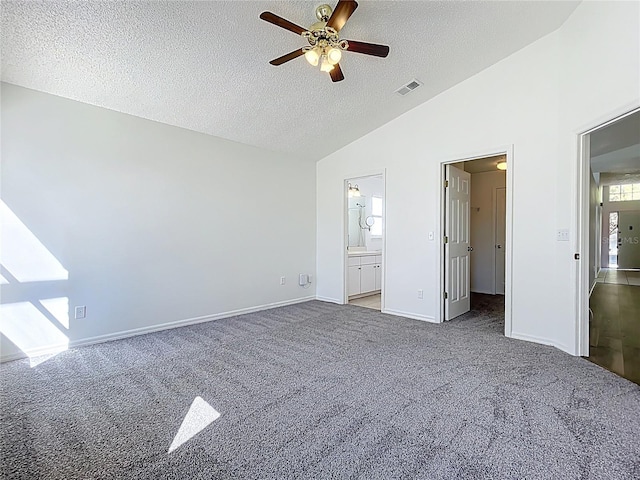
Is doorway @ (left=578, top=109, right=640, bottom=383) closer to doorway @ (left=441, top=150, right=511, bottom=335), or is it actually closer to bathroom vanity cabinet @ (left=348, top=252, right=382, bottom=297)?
doorway @ (left=441, top=150, right=511, bottom=335)

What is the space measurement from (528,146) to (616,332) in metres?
2.43

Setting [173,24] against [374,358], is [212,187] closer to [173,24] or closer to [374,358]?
[173,24]

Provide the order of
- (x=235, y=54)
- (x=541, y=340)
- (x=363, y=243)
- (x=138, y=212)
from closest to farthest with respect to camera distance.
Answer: (x=235, y=54)
(x=541, y=340)
(x=138, y=212)
(x=363, y=243)

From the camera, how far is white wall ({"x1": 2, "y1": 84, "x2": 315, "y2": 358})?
3039 millimetres

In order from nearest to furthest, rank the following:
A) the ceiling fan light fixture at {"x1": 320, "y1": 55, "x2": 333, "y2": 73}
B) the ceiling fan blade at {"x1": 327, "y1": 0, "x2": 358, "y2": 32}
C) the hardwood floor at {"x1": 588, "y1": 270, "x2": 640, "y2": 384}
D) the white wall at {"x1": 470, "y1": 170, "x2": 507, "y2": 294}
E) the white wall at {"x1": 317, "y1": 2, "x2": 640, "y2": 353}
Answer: the ceiling fan blade at {"x1": 327, "y1": 0, "x2": 358, "y2": 32} → the ceiling fan light fixture at {"x1": 320, "y1": 55, "x2": 333, "y2": 73} → the white wall at {"x1": 317, "y1": 2, "x2": 640, "y2": 353} → the hardwood floor at {"x1": 588, "y1": 270, "x2": 640, "y2": 384} → the white wall at {"x1": 470, "y1": 170, "x2": 507, "y2": 294}

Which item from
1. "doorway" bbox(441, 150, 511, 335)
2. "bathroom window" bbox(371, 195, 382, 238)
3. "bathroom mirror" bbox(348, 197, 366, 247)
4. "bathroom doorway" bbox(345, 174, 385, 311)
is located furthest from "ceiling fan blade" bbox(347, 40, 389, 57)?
"bathroom window" bbox(371, 195, 382, 238)

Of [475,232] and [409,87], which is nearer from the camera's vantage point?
[409,87]

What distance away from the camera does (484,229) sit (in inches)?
254

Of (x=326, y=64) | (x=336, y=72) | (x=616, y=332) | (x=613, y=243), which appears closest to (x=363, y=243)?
(x=616, y=332)

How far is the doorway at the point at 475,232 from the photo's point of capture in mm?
4223

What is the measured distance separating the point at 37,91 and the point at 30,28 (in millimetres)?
862

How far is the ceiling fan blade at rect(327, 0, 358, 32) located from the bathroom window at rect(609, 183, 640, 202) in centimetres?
1257

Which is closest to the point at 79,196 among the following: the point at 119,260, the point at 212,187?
the point at 119,260

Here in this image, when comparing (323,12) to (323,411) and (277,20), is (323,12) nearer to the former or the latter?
(277,20)
